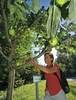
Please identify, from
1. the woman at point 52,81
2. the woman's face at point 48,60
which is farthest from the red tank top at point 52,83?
the woman's face at point 48,60

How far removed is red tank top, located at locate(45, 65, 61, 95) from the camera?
597 centimetres

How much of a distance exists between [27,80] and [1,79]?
289 cm

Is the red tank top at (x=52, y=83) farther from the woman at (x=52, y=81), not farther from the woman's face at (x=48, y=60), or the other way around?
the woman's face at (x=48, y=60)

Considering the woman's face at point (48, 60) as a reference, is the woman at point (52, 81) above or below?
below

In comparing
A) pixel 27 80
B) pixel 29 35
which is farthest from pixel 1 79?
pixel 29 35

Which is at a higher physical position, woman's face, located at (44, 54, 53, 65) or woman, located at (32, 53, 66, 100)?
woman's face, located at (44, 54, 53, 65)

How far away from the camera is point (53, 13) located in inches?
98.0

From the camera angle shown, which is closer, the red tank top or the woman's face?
the woman's face

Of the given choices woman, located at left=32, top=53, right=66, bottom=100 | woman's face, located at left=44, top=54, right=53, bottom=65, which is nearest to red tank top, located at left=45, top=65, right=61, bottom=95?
woman, located at left=32, top=53, right=66, bottom=100

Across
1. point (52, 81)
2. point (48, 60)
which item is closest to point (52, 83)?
point (52, 81)

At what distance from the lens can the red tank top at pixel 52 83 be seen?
597 cm

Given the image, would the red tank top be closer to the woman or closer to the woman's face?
the woman

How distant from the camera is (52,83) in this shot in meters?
6.00

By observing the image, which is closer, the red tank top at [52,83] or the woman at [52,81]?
the woman at [52,81]
